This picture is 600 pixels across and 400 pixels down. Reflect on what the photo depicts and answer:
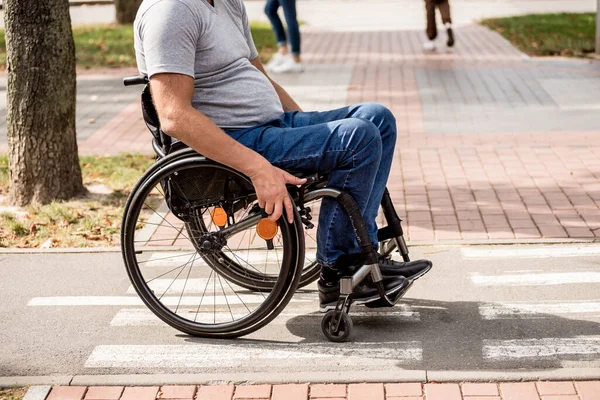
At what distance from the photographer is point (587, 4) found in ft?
72.2

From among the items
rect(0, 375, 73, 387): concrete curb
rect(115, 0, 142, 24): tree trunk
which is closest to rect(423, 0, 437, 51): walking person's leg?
rect(115, 0, 142, 24): tree trunk

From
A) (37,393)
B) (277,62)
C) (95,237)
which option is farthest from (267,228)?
(277,62)

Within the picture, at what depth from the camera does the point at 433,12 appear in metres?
13.7

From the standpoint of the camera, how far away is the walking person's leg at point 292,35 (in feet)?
39.0

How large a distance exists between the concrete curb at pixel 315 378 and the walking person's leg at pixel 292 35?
869 cm

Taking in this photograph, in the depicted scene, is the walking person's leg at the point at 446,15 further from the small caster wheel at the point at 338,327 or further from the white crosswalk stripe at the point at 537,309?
the small caster wheel at the point at 338,327

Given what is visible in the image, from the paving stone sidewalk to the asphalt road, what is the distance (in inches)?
4.6

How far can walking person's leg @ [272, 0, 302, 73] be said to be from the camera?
11.9 meters

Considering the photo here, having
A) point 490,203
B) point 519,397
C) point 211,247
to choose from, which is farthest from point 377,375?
point 490,203

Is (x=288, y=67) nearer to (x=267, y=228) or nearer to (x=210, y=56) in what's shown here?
(x=210, y=56)

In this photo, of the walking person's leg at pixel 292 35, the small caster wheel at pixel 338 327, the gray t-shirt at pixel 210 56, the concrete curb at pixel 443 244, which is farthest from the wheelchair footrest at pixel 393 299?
the walking person's leg at pixel 292 35

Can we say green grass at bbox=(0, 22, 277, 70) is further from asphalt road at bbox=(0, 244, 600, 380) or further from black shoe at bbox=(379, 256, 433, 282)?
black shoe at bbox=(379, 256, 433, 282)

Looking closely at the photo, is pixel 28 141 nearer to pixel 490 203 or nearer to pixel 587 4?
pixel 490 203

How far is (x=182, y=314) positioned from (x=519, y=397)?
5.46 feet
